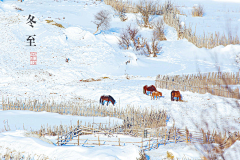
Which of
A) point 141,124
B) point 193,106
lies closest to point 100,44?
point 193,106

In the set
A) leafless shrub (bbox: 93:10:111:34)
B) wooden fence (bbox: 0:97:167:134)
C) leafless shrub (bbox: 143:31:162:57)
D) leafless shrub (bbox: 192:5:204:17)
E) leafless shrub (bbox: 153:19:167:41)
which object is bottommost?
wooden fence (bbox: 0:97:167:134)

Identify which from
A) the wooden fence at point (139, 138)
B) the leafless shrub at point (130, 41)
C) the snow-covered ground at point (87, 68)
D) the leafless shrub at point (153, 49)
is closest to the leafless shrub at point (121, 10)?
the snow-covered ground at point (87, 68)

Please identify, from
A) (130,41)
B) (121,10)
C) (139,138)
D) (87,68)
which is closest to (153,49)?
(130,41)

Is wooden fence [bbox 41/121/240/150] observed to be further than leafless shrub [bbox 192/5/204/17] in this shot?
No

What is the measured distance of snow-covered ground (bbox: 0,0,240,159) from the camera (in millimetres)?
6449

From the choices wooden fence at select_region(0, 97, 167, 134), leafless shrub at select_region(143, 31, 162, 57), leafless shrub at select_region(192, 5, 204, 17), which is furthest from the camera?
leafless shrub at select_region(192, 5, 204, 17)

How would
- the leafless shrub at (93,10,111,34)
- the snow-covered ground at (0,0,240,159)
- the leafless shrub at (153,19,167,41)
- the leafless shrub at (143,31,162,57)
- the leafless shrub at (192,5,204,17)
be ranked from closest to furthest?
1. the snow-covered ground at (0,0,240,159)
2. the leafless shrub at (143,31,162,57)
3. the leafless shrub at (153,19,167,41)
4. the leafless shrub at (93,10,111,34)
5. the leafless shrub at (192,5,204,17)

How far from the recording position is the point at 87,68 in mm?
18078

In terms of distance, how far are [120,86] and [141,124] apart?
611 centimetres

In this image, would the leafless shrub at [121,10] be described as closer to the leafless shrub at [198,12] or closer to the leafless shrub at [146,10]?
the leafless shrub at [146,10]

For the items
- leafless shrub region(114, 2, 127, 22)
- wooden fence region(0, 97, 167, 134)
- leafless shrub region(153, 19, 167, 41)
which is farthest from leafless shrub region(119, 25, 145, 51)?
wooden fence region(0, 97, 167, 134)

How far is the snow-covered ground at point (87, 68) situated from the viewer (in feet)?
21.2

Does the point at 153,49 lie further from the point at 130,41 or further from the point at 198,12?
the point at 198,12

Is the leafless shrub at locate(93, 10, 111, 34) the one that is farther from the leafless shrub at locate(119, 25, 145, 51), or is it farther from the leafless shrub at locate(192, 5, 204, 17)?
the leafless shrub at locate(192, 5, 204, 17)
